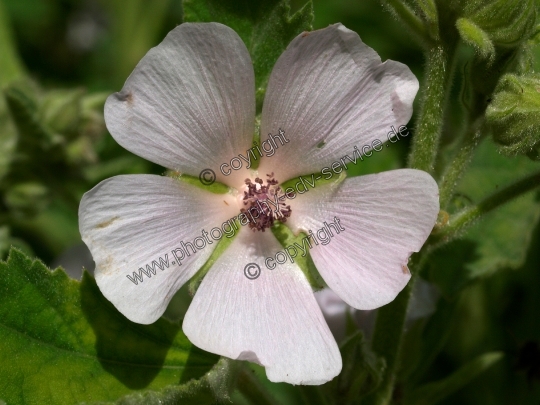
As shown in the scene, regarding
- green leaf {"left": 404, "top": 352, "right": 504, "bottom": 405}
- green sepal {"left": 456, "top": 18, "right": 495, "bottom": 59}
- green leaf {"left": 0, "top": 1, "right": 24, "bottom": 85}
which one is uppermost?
green sepal {"left": 456, "top": 18, "right": 495, "bottom": 59}

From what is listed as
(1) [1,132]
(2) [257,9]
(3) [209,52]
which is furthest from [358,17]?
(3) [209,52]

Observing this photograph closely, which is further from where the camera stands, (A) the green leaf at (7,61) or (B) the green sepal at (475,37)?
(A) the green leaf at (7,61)

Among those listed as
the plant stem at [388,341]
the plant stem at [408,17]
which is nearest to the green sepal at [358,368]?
the plant stem at [388,341]

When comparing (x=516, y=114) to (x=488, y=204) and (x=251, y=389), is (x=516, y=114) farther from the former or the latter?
(x=251, y=389)

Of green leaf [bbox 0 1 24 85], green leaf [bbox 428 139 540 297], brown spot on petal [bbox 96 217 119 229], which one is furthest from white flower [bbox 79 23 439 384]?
green leaf [bbox 0 1 24 85]

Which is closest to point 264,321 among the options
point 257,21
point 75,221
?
point 257,21

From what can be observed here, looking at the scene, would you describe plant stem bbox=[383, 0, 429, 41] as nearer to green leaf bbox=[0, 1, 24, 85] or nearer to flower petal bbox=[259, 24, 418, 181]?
flower petal bbox=[259, 24, 418, 181]

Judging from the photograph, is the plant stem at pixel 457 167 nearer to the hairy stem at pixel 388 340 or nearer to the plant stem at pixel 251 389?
the hairy stem at pixel 388 340
